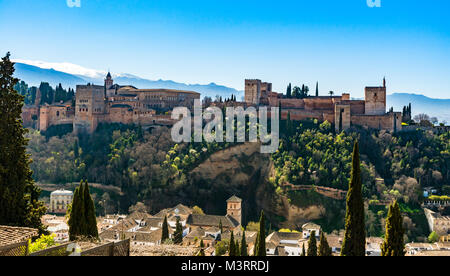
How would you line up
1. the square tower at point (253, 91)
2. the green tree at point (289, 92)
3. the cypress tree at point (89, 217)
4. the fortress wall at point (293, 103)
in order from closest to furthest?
the cypress tree at point (89, 217) < the fortress wall at point (293, 103) < the square tower at point (253, 91) < the green tree at point (289, 92)

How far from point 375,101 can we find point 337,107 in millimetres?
4499

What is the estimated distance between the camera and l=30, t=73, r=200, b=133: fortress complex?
58125 mm

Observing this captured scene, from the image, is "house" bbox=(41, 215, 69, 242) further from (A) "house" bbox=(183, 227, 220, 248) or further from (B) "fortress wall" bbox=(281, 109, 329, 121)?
(B) "fortress wall" bbox=(281, 109, 329, 121)

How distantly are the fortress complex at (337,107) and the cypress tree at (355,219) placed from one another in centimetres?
3716

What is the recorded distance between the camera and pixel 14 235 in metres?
11.1

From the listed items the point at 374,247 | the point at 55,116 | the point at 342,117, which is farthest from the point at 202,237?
the point at 55,116

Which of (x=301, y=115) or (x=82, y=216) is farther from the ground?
(x=301, y=115)

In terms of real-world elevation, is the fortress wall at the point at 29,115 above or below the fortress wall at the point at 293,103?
below

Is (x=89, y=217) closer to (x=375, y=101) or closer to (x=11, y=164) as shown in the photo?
(x=11, y=164)

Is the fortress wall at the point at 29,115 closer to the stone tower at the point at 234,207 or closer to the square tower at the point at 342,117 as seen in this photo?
the stone tower at the point at 234,207

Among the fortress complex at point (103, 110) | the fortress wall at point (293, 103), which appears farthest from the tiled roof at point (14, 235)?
the fortress wall at point (293, 103)

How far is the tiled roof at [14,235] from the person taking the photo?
10.6 meters
